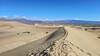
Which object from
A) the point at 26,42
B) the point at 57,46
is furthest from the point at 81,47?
the point at 26,42

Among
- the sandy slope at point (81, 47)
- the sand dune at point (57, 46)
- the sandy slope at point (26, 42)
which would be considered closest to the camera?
the sandy slope at point (81, 47)

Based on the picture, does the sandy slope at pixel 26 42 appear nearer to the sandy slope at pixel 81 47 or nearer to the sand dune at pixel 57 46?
the sand dune at pixel 57 46

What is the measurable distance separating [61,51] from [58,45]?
1.10 m

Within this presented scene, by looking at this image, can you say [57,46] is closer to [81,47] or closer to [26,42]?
[81,47]

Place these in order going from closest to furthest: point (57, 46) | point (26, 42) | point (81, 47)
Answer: point (57, 46) → point (81, 47) → point (26, 42)

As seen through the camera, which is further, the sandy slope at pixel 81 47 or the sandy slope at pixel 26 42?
the sandy slope at pixel 26 42

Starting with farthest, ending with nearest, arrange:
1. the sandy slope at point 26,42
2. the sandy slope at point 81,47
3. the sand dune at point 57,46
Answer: the sandy slope at point 26,42 < the sand dune at point 57,46 < the sandy slope at point 81,47

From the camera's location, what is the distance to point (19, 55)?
13000mm

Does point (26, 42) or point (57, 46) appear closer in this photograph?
point (57, 46)

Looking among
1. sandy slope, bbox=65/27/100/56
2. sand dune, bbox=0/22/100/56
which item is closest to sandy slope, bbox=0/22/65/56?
sand dune, bbox=0/22/100/56

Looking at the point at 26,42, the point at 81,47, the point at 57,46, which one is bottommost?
the point at 26,42

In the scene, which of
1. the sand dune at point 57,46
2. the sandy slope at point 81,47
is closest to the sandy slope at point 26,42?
the sand dune at point 57,46

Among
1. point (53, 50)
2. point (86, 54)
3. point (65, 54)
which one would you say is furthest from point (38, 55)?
point (86, 54)

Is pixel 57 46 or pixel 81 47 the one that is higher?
pixel 57 46
